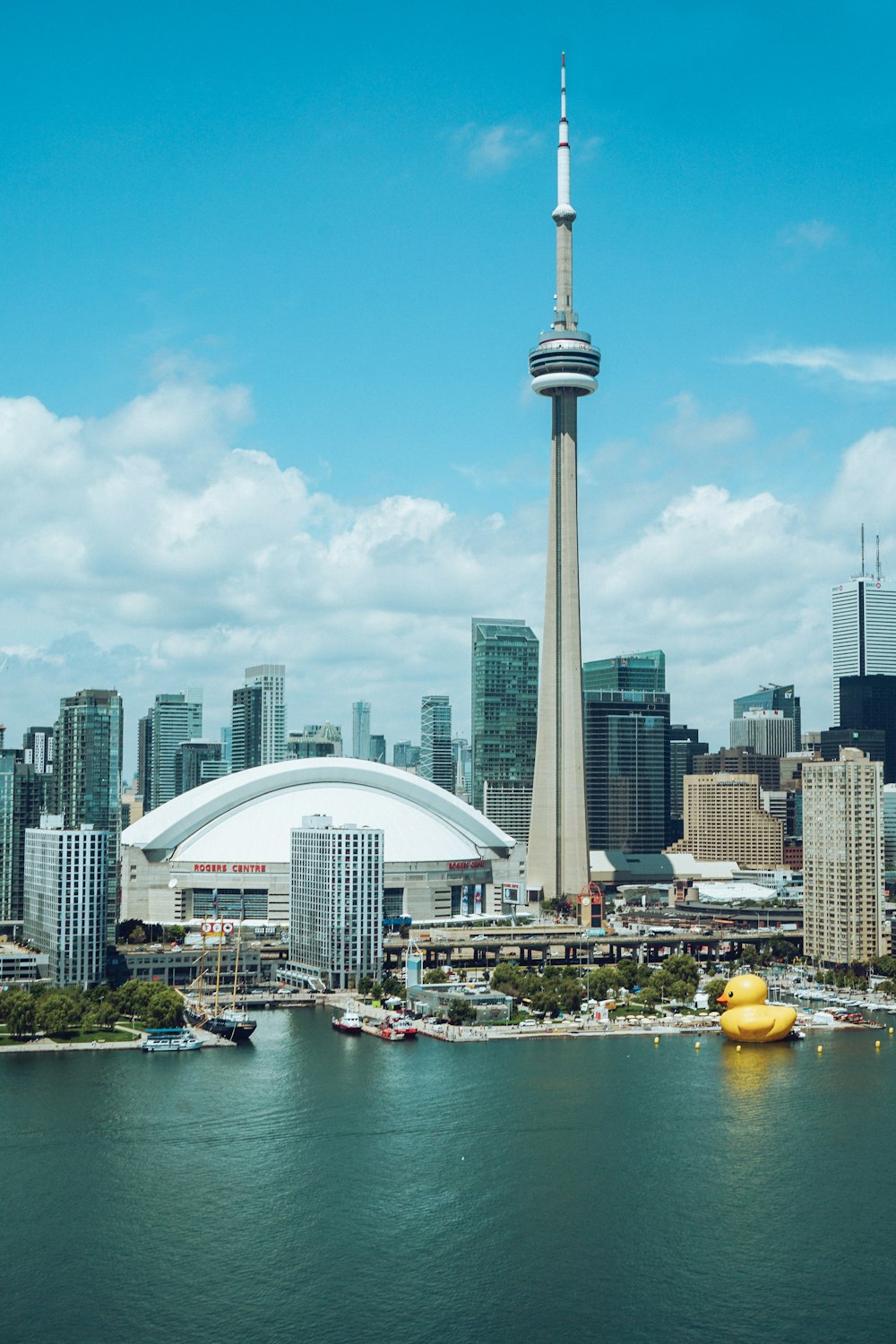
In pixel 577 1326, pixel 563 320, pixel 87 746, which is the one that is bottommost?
pixel 577 1326

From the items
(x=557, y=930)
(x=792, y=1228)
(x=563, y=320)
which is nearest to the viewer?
(x=792, y=1228)

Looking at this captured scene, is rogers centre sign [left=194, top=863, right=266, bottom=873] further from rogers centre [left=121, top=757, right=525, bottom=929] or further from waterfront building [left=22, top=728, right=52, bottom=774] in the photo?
waterfront building [left=22, top=728, right=52, bottom=774]

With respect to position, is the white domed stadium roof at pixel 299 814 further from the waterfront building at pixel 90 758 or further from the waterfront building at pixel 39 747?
the waterfront building at pixel 39 747

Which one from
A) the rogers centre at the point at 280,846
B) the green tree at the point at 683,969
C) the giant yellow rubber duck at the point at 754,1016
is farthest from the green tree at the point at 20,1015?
the green tree at the point at 683,969

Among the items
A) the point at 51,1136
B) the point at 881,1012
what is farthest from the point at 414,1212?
the point at 881,1012

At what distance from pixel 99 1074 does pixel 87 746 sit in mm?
86909

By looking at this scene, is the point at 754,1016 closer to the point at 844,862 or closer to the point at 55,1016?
the point at 844,862

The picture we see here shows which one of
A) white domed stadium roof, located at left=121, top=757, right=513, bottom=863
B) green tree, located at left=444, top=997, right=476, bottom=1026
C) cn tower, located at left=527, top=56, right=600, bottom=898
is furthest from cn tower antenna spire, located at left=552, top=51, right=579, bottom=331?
green tree, located at left=444, top=997, right=476, bottom=1026

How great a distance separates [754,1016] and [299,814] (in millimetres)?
57192

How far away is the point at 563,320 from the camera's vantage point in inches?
5832

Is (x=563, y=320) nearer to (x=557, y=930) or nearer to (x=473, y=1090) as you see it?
(x=557, y=930)

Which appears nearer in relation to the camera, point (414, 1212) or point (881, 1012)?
point (414, 1212)

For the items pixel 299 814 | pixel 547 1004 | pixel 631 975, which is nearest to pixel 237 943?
pixel 547 1004

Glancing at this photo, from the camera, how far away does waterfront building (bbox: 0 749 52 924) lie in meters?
138
